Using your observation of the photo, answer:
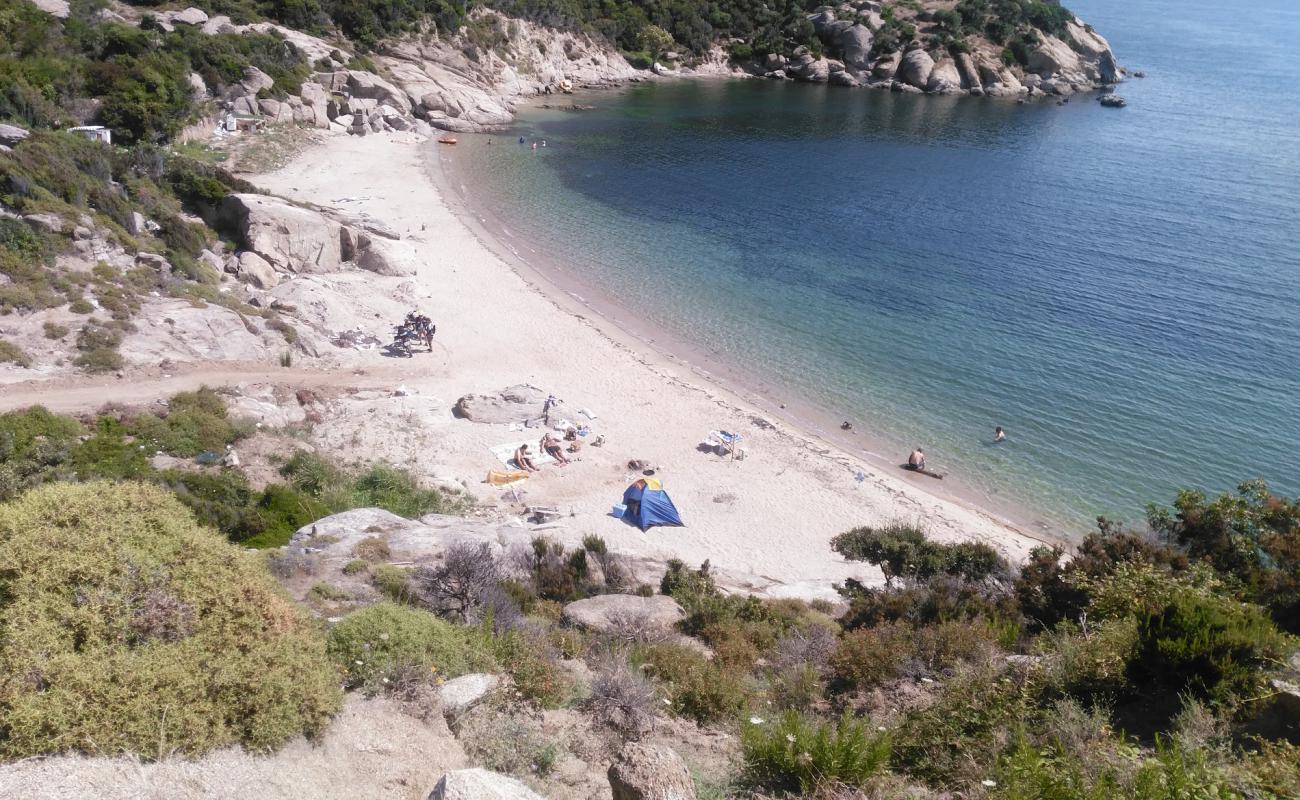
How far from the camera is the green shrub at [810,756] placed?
22.9ft

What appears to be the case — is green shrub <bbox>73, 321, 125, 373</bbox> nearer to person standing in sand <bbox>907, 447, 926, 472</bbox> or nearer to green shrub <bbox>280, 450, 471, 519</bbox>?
green shrub <bbox>280, 450, 471, 519</bbox>

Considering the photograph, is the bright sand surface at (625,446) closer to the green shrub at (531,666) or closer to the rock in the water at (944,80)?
the green shrub at (531,666)

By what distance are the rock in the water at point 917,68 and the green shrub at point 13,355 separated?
321 ft

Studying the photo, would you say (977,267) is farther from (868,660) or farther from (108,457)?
(108,457)

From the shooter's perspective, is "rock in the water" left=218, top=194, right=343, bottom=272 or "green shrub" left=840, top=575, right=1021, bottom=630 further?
"rock in the water" left=218, top=194, right=343, bottom=272

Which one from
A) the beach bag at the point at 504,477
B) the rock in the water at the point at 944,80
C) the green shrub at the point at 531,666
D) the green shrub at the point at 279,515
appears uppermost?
the rock in the water at the point at 944,80

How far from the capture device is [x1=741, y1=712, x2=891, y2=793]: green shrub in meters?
6.97

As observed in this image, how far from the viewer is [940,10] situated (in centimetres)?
10138

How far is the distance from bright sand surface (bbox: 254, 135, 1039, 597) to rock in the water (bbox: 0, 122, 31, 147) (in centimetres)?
1217

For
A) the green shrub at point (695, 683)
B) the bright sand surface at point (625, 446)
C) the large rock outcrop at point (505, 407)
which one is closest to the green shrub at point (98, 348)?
the bright sand surface at point (625, 446)

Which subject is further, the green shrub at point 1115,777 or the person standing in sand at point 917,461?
the person standing in sand at point 917,461

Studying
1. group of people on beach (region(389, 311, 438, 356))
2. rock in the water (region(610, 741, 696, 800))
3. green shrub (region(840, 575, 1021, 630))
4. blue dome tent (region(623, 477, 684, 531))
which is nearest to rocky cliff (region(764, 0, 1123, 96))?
group of people on beach (region(389, 311, 438, 356))

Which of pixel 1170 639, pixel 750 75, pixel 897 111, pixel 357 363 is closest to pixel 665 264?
pixel 357 363

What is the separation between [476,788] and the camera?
229 inches
